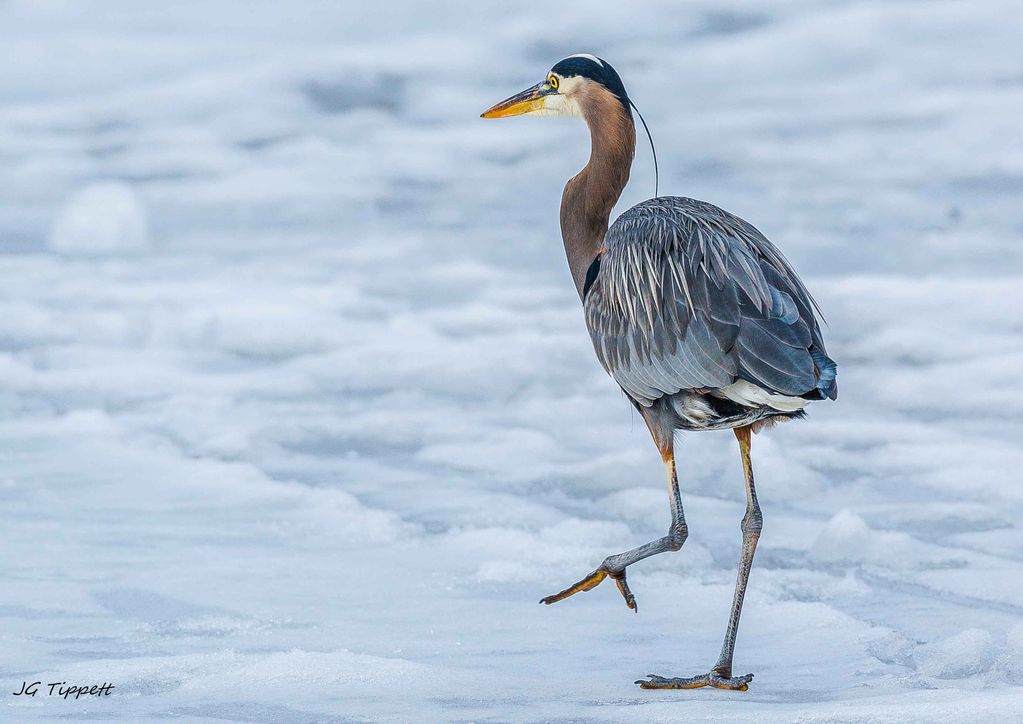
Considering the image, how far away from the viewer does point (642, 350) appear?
259 inches

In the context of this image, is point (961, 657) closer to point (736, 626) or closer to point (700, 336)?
point (736, 626)

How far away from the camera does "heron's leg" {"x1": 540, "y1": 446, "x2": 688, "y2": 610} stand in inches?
251

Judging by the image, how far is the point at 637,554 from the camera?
253 inches

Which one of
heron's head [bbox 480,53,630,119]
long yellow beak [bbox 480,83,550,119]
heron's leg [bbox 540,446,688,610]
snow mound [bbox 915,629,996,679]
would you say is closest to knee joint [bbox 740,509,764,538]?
heron's leg [bbox 540,446,688,610]

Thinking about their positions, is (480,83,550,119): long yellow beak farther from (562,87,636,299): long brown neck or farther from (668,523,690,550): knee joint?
(668,523,690,550): knee joint

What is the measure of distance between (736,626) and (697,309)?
1.48 meters

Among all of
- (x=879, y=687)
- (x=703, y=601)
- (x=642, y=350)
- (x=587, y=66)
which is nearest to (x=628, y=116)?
(x=587, y=66)

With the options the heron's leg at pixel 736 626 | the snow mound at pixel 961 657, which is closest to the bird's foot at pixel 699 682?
the heron's leg at pixel 736 626

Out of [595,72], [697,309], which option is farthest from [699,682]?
[595,72]

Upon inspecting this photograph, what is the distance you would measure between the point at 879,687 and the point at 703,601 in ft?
6.40
